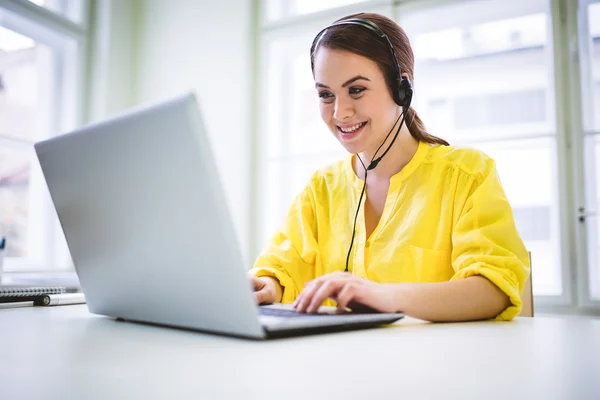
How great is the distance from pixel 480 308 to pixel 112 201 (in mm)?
570

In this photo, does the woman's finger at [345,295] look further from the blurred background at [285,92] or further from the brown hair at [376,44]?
the blurred background at [285,92]

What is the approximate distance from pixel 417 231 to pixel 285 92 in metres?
2.32

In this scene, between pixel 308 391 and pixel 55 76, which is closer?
pixel 308 391

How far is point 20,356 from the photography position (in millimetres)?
480

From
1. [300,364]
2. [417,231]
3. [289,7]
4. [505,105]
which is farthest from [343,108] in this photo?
[289,7]

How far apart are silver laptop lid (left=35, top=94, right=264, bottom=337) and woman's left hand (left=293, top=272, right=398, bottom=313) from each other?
151mm

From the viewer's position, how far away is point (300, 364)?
0.44m

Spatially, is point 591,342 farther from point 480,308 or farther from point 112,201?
point 112,201

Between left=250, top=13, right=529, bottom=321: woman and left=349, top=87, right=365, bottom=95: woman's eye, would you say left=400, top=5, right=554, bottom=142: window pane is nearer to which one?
left=250, top=13, right=529, bottom=321: woman

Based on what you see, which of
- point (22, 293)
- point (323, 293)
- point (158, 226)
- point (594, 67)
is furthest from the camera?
point (594, 67)

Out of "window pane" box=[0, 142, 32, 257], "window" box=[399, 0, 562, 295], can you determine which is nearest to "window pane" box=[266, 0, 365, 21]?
"window" box=[399, 0, 562, 295]

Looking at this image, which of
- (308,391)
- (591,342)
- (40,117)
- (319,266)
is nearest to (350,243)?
(319,266)

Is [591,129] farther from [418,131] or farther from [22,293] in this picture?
[22,293]

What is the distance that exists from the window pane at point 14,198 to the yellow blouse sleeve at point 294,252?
2.10 m
